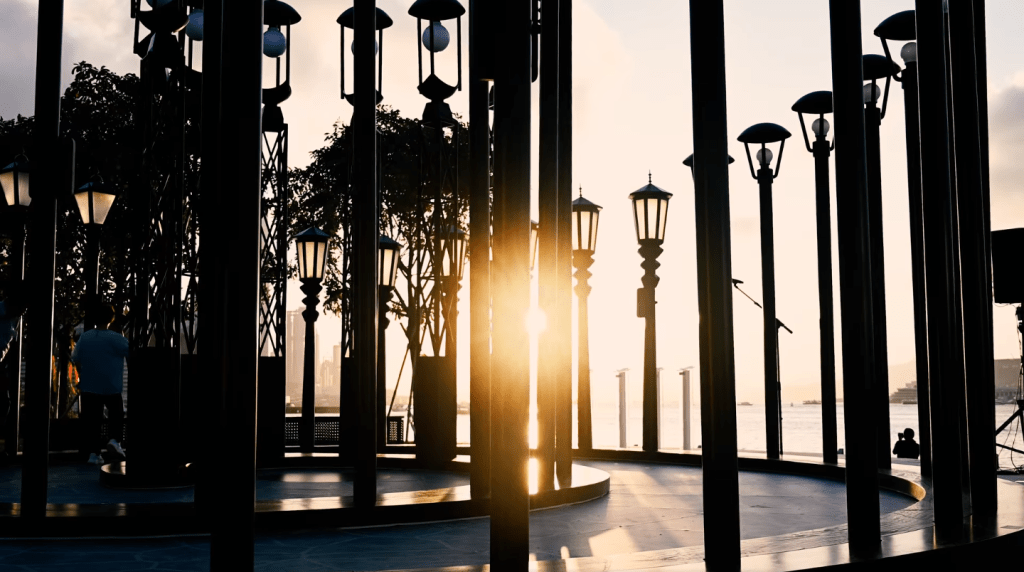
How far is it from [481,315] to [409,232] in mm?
18699

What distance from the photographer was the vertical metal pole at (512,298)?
2.82m

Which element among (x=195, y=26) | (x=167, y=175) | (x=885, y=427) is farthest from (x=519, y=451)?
(x=195, y=26)

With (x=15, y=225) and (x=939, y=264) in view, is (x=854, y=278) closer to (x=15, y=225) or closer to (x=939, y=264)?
(x=939, y=264)

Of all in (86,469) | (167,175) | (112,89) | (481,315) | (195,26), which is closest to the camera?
(481,315)

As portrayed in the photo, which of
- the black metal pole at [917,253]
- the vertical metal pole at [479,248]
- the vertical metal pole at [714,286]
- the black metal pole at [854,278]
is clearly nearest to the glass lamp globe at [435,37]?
the black metal pole at [917,253]

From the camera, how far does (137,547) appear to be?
17.1 ft

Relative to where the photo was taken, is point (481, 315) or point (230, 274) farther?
point (481, 315)

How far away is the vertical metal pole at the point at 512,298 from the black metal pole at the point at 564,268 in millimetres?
4281

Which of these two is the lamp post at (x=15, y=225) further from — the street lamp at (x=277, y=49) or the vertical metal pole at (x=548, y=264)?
the vertical metal pole at (x=548, y=264)

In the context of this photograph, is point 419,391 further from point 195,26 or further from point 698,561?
point 698,561

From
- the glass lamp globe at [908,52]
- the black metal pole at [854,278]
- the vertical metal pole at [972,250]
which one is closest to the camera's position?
the black metal pole at [854,278]

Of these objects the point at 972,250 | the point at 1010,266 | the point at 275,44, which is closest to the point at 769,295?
the point at 1010,266

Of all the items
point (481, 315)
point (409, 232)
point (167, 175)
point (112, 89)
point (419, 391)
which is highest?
point (112, 89)

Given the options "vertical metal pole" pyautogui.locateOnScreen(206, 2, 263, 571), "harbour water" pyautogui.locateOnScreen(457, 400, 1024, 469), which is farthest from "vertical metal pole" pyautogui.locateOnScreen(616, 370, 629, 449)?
"vertical metal pole" pyautogui.locateOnScreen(206, 2, 263, 571)
